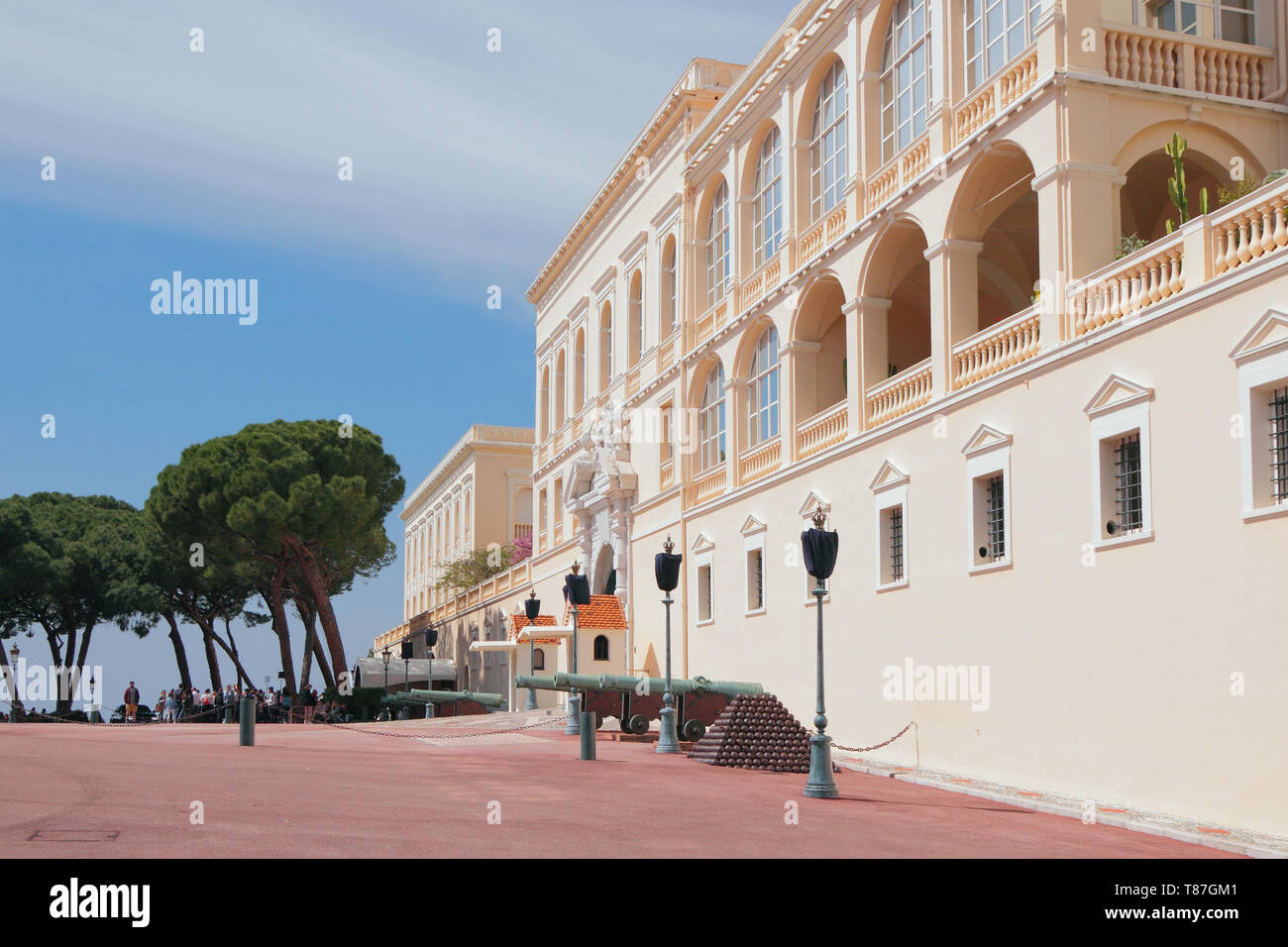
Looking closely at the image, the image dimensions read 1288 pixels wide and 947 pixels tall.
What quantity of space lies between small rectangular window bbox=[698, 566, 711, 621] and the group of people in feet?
51.4

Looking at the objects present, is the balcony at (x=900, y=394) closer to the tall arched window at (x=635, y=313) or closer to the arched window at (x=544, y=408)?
the tall arched window at (x=635, y=313)

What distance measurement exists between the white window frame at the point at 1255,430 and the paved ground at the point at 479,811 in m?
3.48

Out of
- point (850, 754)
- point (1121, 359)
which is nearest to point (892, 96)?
point (1121, 359)

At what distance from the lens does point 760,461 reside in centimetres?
2820

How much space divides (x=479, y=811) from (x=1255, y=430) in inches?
336

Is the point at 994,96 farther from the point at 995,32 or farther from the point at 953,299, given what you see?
the point at 953,299

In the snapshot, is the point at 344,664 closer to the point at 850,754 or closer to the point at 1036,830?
the point at 850,754

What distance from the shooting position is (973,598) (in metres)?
18.8

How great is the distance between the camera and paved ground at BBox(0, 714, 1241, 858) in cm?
1024

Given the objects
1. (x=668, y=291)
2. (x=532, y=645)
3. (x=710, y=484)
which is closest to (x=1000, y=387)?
(x=710, y=484)

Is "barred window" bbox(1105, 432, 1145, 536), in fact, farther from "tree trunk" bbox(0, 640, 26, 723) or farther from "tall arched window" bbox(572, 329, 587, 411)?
"tree trunk" bbox(0, 640, 26, 723)

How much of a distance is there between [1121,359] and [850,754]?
8.92 m

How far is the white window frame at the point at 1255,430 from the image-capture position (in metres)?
13.2

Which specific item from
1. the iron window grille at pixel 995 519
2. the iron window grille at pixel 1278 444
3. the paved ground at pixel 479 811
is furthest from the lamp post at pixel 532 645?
the iron window grille at pixel 1278 444
